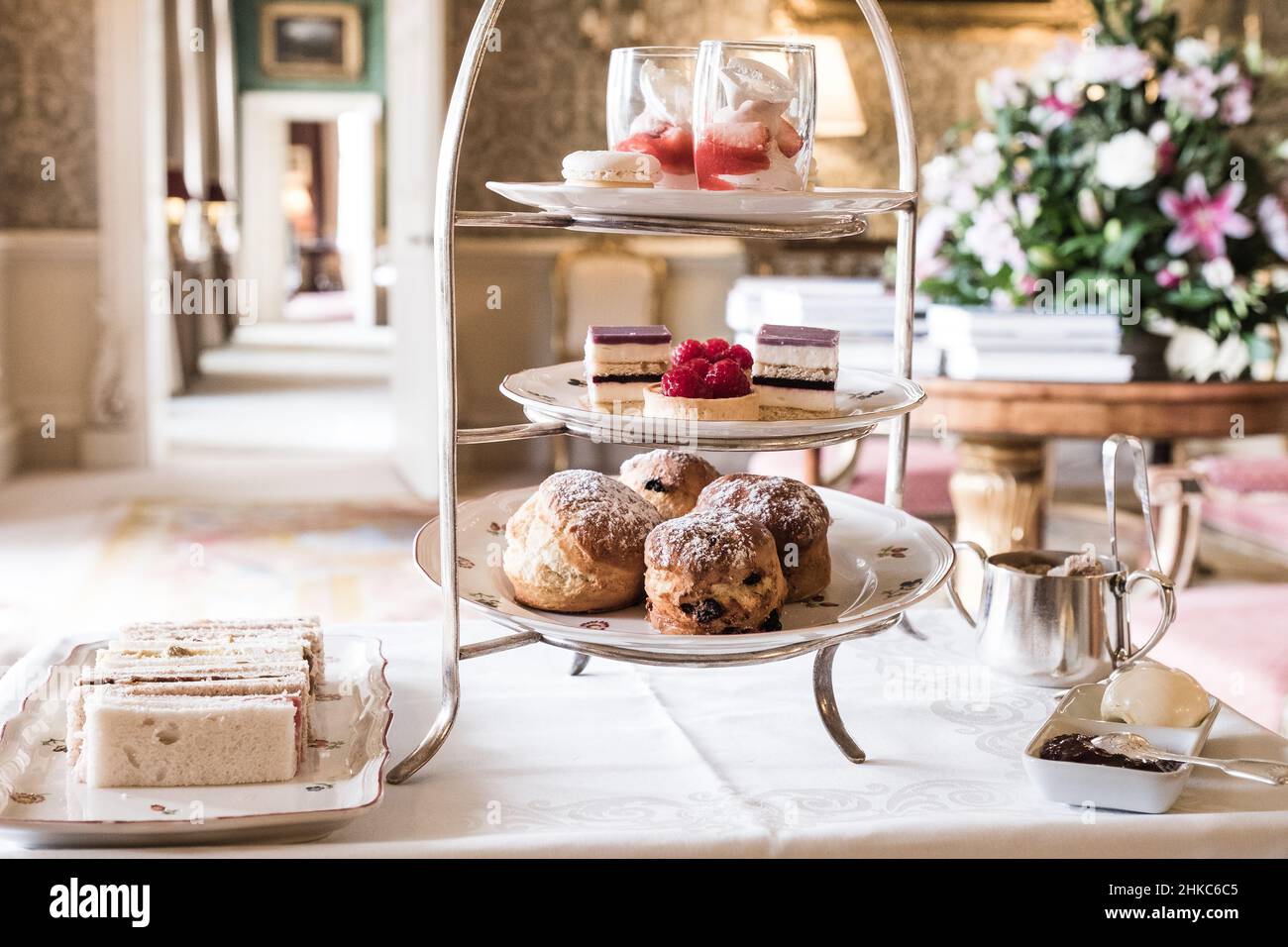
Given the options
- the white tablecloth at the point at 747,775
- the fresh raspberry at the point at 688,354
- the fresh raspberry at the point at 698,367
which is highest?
the fresh raspberry at the point at 688,354

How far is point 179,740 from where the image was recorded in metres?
1.10

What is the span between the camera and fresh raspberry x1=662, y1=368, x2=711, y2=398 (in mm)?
1214

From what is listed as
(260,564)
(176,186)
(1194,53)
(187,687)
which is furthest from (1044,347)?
(176,186)

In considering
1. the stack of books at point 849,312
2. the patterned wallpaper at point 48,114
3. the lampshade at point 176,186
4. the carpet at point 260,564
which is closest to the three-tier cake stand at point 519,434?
the stack of books at point 849,312

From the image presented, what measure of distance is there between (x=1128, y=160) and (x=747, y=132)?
1.74 meters

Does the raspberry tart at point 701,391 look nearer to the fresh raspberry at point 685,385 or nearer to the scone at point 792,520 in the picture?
the fresh raspberry at point 685,385

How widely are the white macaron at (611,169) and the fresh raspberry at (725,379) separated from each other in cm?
17

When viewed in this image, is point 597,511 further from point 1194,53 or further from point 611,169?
point 1194,53

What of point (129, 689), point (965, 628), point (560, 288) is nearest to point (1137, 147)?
point (965, 628)

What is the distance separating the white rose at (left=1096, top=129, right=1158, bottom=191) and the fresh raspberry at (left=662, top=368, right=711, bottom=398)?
5.73ft

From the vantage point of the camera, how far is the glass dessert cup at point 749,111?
117 centimetres
